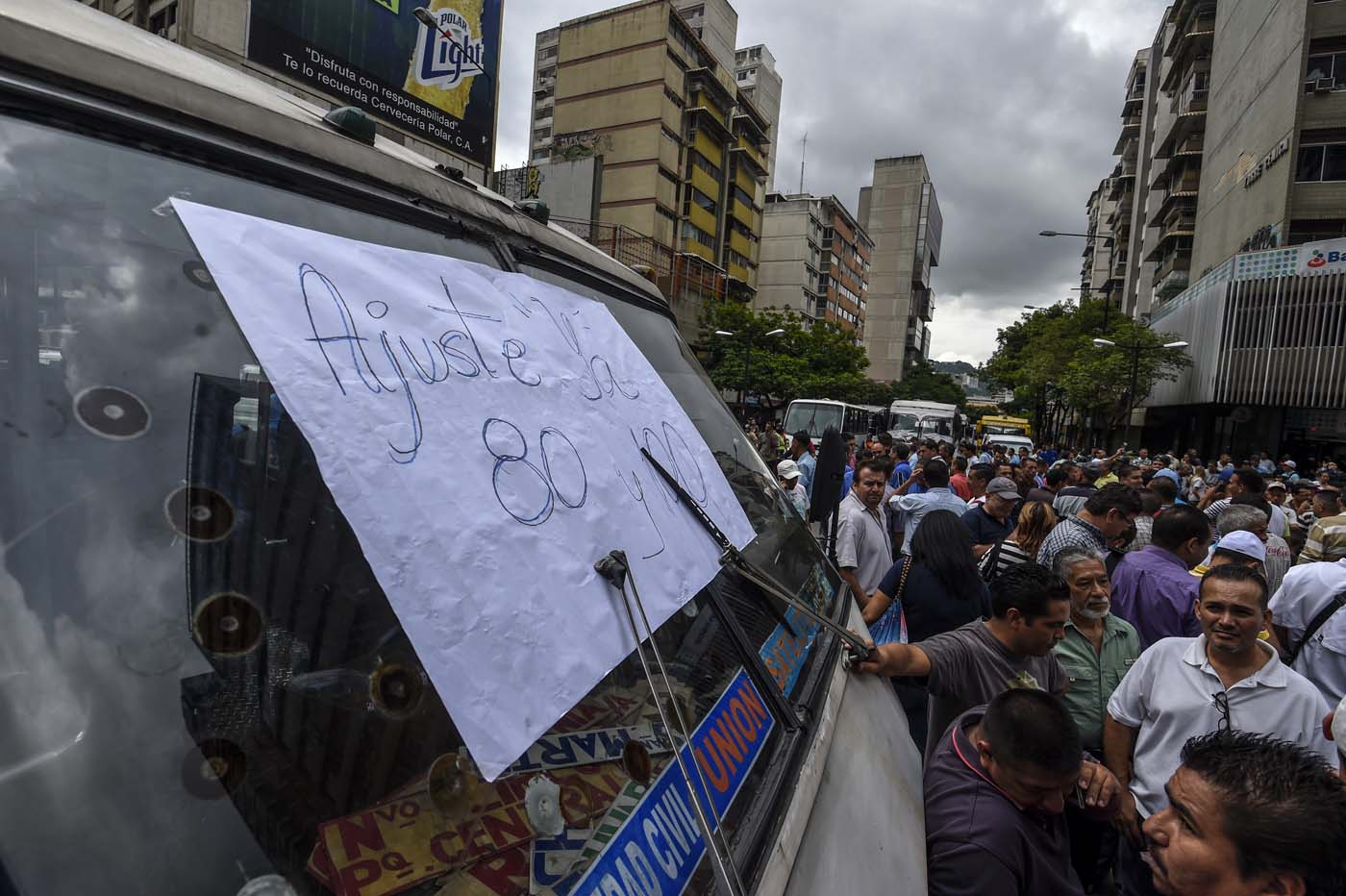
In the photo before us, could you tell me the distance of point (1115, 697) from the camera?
9.57 feet

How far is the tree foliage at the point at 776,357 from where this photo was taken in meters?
36.6

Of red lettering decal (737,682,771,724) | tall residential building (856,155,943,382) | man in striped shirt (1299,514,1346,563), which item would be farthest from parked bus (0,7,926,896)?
tall residential building (856,155,943,382)

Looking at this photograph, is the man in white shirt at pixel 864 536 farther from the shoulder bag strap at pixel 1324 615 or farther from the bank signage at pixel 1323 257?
the bank signage at pixel 1323 257

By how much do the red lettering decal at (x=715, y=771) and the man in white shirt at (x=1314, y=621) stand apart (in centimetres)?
339

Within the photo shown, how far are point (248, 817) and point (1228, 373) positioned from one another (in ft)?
111

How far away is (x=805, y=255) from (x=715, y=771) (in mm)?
70281

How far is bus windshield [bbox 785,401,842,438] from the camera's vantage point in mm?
23484

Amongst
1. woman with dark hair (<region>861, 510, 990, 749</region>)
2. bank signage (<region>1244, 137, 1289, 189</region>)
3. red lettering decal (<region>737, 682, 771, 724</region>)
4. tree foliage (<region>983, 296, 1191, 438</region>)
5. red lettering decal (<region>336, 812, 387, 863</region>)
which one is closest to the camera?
red lettering decal (<region>336, 812, 387, 863</region>)

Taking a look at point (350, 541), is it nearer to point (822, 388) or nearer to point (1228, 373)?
point (1228, 373)

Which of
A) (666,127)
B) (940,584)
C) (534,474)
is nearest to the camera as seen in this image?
(534,474)

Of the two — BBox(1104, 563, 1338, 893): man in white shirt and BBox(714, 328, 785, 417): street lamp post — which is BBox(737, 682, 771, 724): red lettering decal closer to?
BBox(1104, 563, 1338, 893): man in white shirt

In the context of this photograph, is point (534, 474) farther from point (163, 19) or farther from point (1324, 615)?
point (163, 19)

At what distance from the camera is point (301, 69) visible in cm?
1188

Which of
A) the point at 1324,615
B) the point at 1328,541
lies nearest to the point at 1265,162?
the point at 1328,541
